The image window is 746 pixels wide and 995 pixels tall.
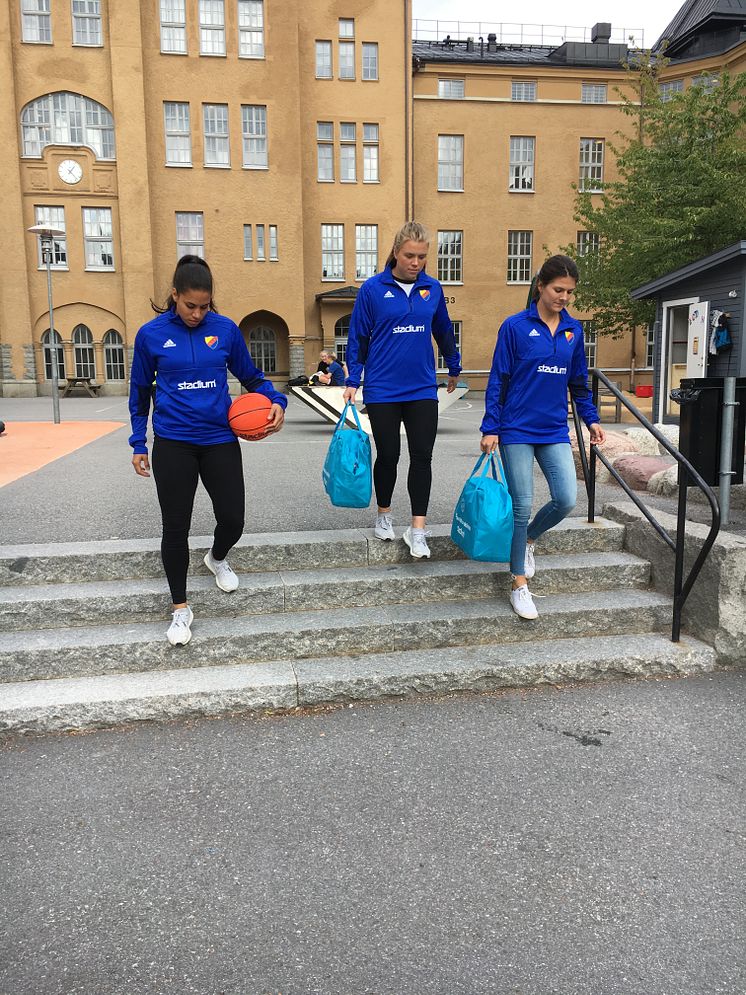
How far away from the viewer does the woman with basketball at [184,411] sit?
4.04m

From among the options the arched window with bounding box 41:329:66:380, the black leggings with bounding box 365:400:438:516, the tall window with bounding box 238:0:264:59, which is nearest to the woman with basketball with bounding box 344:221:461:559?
the black leggings with bounding box 365:400:438:516

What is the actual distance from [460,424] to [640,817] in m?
15.9

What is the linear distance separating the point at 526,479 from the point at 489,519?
1.13 ft

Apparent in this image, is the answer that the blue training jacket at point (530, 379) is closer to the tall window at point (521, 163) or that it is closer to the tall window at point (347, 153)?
the tall window at point (347, 153)

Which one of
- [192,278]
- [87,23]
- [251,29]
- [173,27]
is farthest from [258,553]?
[87,23]

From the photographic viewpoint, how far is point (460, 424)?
61.1 feet

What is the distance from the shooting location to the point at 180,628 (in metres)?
4.19

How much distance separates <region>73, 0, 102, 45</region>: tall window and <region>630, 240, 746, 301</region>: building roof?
27.7 m

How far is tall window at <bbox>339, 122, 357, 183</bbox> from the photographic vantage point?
37.2 meters

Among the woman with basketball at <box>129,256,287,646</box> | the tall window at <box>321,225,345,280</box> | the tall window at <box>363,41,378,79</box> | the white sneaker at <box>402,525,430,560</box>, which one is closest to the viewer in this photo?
the woman with basketball at <box>129,256,287,646</box>

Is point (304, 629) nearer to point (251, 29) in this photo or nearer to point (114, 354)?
point (114, 354)

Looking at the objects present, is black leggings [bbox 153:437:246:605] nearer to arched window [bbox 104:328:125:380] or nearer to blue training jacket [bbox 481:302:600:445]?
blue training jacket [bbox 481:302:600:445]

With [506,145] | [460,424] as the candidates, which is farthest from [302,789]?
[506,145]

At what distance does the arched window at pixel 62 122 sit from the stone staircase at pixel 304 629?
35.3 metres
